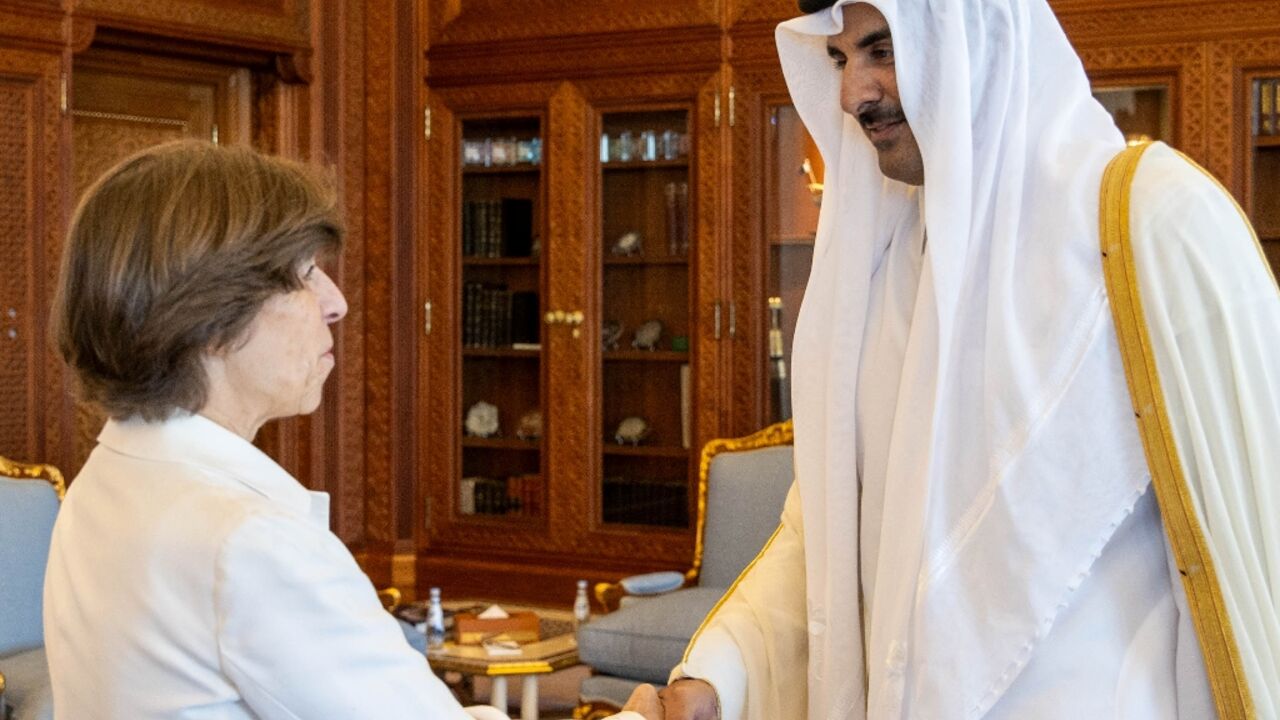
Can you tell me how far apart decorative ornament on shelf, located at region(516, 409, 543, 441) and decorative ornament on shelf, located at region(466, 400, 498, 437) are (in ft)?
0.41

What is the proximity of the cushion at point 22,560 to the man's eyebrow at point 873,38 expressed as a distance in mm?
3227

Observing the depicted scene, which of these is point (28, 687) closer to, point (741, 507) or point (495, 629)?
point (495, 629)

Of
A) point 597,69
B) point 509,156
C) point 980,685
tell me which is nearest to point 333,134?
point 509,156

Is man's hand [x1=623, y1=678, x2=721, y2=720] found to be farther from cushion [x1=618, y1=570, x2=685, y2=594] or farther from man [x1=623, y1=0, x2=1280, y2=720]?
cushion [x1=618, y1=570, x2=685, y2=594]

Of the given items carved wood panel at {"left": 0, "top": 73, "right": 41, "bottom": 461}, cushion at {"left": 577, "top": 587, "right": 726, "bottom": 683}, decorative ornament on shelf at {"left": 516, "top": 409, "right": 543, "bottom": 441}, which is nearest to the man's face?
cushion at {"left": 577, "top": 587, "right": 726, "bottom": 683}

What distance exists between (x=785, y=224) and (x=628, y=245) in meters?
0.72

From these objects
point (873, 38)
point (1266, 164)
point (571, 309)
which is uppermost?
point (1266, 164)

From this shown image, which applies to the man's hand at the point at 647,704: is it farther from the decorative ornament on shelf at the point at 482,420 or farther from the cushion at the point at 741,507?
the decorative ornament on shelf at the point at 482,420

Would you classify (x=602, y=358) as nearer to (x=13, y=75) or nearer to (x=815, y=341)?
(x=13, y=75)

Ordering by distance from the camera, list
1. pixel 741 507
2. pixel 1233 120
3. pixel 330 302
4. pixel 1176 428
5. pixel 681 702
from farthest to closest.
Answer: pixel 1233 120 → pixel 741 507 → pixel 681 702 → pixel 1176 428 → pixel 330 302

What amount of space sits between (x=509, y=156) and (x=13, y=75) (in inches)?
80.1

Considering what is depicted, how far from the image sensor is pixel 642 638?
15.1ft

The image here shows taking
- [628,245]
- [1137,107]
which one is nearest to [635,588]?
[628,245]

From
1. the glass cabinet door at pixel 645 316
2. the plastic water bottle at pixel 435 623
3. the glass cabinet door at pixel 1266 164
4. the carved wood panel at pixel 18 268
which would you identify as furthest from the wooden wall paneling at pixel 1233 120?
the carved wood panel at pixel 18 268
